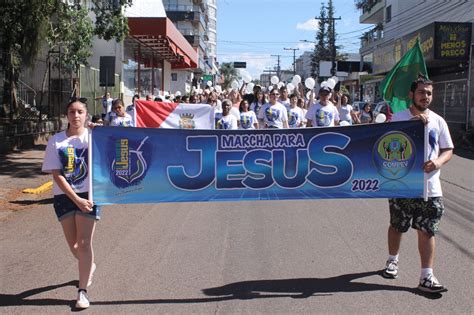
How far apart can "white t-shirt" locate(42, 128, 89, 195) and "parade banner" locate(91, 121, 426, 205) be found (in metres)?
0.49

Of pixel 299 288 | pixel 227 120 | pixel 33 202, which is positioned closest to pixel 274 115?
pixel 227 120

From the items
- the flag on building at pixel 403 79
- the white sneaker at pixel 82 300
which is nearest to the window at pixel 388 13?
the flag on building at pixel 403 79

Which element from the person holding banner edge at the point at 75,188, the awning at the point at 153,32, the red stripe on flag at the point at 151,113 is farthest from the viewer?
the awning at the point at 153,32

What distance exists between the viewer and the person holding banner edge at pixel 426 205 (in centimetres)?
497

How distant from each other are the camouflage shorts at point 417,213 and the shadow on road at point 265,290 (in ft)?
1.94

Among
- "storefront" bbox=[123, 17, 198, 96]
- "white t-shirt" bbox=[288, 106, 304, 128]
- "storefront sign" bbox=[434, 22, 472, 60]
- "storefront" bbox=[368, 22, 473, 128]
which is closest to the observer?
"white t-shirt" bbox=[288, 106, 304, 128]

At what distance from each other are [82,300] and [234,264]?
1771 millimetres

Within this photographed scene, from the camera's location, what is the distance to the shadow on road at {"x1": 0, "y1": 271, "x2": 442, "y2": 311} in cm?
477

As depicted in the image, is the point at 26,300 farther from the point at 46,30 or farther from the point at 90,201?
the point at 46,30

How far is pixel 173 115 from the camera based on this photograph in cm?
1398

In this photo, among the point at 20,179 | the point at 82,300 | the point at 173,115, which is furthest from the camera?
the point at 173,115

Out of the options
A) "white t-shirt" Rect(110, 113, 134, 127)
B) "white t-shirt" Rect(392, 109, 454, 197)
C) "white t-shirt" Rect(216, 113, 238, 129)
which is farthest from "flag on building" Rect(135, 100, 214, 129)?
"white t-shirt" Rect(392, 109, 454, 197)

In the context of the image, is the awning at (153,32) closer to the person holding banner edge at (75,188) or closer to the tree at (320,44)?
the person holding banner edge at (75,188)

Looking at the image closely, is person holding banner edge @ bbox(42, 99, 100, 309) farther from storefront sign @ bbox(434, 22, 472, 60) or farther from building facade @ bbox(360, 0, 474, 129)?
storefront sign @ bbox(434, 22, 472, 60)
